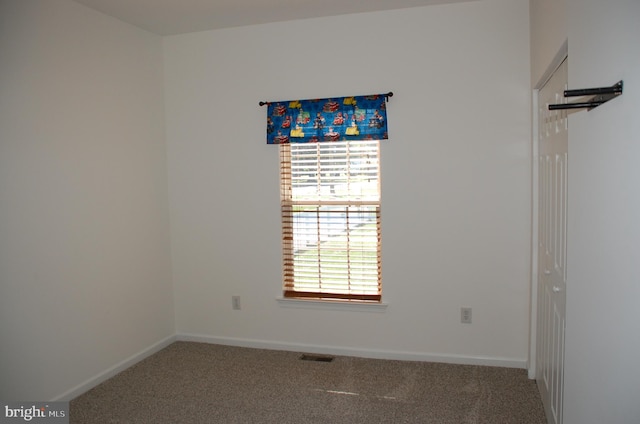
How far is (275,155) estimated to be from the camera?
156 inches

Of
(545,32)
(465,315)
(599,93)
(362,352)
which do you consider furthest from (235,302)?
(599,93)

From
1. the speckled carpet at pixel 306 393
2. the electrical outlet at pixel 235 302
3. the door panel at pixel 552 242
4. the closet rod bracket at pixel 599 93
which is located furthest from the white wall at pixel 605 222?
the electrical outlet at pixel 235 302

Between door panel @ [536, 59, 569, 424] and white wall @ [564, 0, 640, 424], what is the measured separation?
63 cm

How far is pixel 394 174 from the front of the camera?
370cm

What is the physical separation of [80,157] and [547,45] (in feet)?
10.1

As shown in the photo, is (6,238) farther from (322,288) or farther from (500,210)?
(500,210)

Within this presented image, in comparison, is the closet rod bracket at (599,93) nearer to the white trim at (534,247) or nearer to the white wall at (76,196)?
the white trim at (534,247)

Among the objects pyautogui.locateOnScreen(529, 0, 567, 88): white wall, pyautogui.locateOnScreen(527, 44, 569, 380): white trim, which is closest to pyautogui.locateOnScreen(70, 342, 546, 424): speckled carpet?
pyautogui.locateOnScreen(527, 44, 569, 380): white trim

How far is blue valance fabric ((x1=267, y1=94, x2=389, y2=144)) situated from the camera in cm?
365

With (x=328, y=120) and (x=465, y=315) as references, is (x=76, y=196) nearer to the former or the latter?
(x=328, y=120)

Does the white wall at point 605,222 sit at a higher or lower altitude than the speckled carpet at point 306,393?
higher

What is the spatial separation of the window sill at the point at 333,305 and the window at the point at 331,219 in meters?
0.06

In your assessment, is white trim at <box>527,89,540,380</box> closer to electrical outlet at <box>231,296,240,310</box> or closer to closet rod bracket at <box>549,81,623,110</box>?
closet rod bracket at <box>549,81,623,110</box>

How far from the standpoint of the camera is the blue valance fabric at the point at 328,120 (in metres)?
3.65
